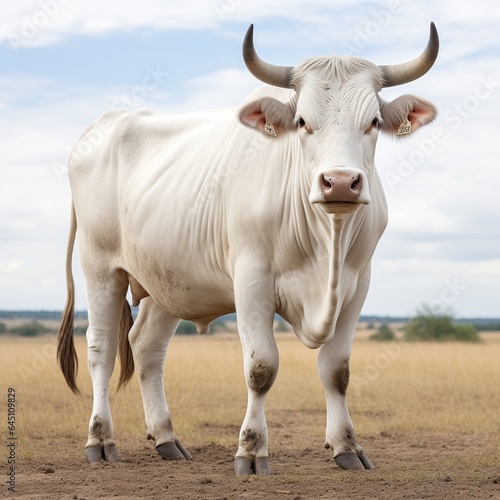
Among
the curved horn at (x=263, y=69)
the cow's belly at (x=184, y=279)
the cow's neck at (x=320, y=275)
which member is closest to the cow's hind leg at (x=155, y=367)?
the cow's belly at (x=184, y=279)

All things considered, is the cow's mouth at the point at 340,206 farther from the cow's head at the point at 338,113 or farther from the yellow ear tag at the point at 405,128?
the yellow ear tag at the point at 405,128

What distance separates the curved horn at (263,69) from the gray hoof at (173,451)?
3559 mm

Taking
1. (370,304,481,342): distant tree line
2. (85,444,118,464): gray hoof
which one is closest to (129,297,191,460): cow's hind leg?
(85,444,118,464): gray hoof

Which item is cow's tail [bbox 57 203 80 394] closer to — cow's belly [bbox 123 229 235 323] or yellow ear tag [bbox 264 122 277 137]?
cow's belly [bbox 123 229 235 323]

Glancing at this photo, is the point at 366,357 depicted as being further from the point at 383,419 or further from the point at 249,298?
the point at 249,298

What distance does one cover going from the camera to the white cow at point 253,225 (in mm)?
6289

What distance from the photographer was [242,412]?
12.2 m

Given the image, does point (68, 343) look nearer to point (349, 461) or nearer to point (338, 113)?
point (349, 461)

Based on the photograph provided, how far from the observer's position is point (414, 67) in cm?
654

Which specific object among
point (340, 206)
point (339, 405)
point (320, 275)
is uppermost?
point (340, 206)

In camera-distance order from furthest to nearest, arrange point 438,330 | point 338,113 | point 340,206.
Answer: point 438,330 → point 338,113 → point 340,206

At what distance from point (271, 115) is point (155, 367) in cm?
326

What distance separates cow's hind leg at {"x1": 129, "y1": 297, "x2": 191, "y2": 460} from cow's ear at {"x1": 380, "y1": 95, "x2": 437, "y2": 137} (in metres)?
3.43

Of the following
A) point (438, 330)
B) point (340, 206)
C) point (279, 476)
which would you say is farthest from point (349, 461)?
point (438, 330)
